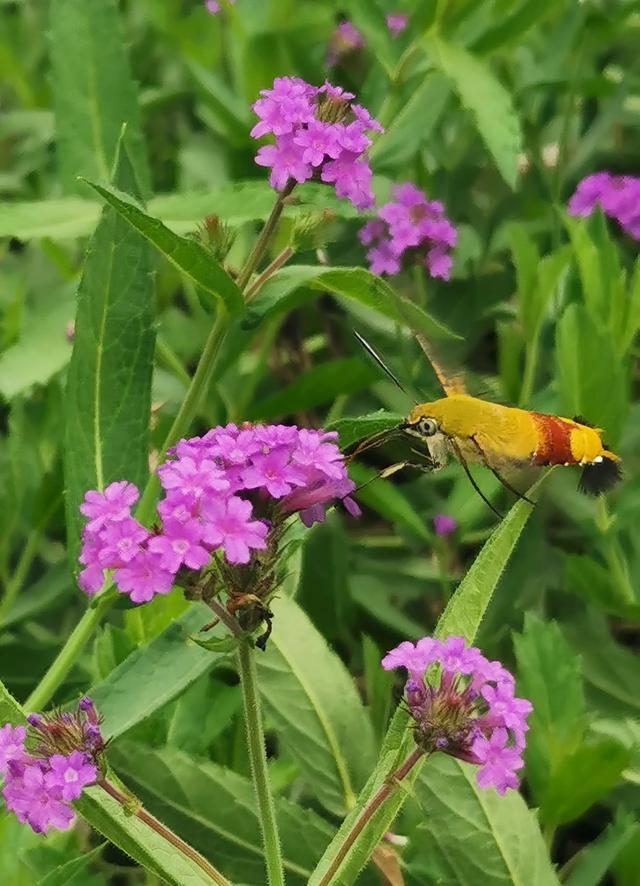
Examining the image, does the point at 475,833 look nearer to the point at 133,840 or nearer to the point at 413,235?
the point at 133,840

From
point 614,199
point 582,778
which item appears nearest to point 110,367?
point 582,778

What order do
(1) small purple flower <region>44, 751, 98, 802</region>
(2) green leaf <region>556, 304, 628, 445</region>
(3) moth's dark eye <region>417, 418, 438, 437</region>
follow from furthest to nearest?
1. (2) green leaf <region>556, 304, 628, 445</region>
2. (3) moth's dark eye <region>417, 418, 438, 437</region>
3. (1) small purple flower <region>44, 751, 98, 802</region>

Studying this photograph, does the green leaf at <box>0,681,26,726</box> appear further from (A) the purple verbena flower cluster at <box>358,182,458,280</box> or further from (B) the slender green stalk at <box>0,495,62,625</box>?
(A) the purple verbena flower cluster at <box>358,182,458,280</box>

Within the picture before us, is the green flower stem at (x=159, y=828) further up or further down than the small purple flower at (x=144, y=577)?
further down

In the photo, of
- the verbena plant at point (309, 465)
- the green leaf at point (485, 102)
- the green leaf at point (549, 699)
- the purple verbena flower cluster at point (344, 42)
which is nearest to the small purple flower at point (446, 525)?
the verbena plant at point (309, 465)

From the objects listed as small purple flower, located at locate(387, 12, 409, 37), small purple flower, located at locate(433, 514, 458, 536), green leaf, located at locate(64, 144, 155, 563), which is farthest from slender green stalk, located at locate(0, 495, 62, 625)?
small purple flower, located at locate(387, 12, 409, 37)

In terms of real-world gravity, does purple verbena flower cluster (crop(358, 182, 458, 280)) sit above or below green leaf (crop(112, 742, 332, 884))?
above

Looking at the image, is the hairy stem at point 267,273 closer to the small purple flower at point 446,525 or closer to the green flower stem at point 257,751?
the green flower stem at point 257,751
